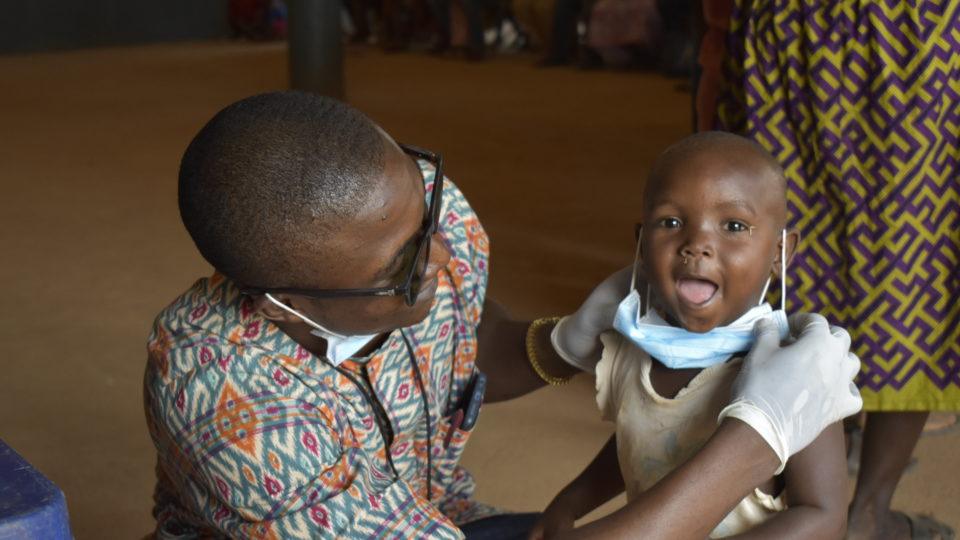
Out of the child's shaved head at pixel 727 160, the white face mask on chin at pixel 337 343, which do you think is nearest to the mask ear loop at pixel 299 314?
the white face mask on chin at pixel 337 343

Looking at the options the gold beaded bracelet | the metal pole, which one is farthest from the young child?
the metal pole

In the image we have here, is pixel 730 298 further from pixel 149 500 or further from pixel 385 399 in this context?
pixel 149 500

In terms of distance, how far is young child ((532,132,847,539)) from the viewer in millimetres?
1466

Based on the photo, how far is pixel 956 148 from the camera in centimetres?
231

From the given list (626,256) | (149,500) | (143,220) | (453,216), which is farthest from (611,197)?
(453,216)

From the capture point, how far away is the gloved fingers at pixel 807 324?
1416mm

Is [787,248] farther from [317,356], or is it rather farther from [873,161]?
[873,161]

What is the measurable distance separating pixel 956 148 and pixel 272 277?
1.52 metres

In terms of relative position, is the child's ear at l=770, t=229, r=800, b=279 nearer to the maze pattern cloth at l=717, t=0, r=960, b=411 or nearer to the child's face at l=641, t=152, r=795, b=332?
the child's face at l=641, t=152, r=795, b=332

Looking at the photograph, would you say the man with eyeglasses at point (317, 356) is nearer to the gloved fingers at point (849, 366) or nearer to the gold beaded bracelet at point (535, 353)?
the gloved fingers at point (849, 366)

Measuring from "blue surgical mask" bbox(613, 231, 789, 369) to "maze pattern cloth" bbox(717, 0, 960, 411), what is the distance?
0.85m

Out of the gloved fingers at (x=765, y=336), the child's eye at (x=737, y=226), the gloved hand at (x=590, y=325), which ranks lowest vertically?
the gloved hand at (x=590, y=325)

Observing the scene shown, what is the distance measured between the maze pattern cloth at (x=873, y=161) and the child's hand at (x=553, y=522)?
3.31 ft

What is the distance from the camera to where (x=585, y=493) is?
170cm
